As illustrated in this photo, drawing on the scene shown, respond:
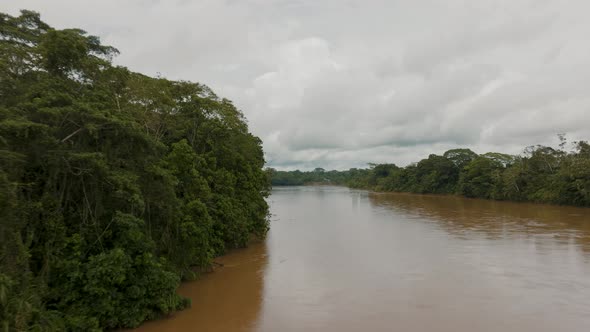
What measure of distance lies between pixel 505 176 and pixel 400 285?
42013 millimetres

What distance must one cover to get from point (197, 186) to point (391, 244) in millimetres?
11599

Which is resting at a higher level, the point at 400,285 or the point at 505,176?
the point at 505,176

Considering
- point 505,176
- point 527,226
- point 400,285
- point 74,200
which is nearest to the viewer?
point 74,200

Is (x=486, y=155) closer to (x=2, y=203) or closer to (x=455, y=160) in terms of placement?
(x=455, y=160)

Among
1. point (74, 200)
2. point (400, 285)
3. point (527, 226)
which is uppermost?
point (74, 200)

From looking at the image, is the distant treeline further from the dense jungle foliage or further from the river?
the dense jungle foliage

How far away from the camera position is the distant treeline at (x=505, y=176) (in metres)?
38.7

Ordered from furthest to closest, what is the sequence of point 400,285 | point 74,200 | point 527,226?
1. point 527,226
2. point 400,285
3. point 74,200

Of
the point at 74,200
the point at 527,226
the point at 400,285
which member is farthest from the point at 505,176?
the point at 74,200

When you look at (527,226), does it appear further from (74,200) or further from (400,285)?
(74,200)

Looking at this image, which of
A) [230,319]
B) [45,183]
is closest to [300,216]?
[230,319]

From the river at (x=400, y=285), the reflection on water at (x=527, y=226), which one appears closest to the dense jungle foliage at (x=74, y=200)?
the river at (x=400, y=285)

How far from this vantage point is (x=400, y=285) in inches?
500

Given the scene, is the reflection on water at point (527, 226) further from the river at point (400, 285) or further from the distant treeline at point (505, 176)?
the distant treeline at point (505, 176)
